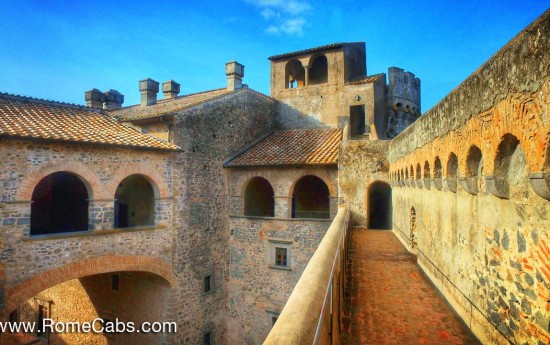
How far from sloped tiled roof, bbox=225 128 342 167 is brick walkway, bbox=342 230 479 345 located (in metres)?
7.75

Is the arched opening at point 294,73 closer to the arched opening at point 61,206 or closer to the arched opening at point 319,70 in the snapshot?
the arched opening at point 319,70

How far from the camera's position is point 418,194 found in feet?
26.0

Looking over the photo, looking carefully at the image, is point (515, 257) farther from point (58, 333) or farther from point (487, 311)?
point (58, 333)

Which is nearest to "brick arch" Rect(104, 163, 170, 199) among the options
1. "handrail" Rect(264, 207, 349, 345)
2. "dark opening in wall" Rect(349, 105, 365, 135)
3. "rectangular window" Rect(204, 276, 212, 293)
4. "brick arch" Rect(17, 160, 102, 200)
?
"brick arch" Rect(17, 160, 102, 200)

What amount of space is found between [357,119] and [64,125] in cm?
1632

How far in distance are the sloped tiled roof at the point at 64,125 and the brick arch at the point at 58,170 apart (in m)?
0.83

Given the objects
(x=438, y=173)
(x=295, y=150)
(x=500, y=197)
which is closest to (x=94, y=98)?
(x=295, y=150)

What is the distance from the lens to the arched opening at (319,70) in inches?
910

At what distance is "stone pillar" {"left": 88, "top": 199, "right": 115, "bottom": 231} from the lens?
11.2 meters

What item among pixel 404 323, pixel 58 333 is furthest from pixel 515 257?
pixel 58 333

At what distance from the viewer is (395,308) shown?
511cm

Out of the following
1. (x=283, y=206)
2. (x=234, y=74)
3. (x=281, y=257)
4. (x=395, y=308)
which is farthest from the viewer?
(x=234, y=74)

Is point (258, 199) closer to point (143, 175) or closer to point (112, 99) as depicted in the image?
point (143, 175)

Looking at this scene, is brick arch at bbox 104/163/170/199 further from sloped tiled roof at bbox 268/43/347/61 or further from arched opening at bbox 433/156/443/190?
sloped tiled roof at bbox 268/43/347/61
